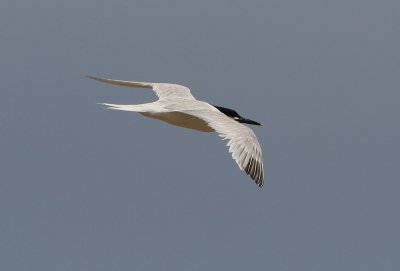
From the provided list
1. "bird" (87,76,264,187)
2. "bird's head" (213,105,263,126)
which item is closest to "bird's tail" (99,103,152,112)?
"bird" (87,76,264,187)

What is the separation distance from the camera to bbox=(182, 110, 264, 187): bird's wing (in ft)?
55.6

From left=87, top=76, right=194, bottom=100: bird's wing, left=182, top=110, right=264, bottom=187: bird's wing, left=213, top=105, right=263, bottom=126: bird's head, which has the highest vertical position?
left=87, top=76, right=194, bottom=100: bird's wing

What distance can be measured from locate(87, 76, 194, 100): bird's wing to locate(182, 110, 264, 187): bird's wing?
382 centimetres

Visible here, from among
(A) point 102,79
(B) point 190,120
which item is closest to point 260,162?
(B) point 190,120

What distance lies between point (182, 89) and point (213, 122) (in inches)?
198

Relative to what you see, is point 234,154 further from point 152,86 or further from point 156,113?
point 152,86

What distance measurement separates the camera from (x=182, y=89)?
75.6ft

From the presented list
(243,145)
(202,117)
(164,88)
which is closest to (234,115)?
(164,88)

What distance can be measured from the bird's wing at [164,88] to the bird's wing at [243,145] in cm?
382

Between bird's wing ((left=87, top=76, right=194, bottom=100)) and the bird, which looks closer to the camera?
the bird

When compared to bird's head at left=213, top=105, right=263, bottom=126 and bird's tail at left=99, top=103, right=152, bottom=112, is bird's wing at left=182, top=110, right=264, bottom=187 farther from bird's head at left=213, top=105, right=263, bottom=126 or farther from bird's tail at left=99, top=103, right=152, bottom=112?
bird's head at left=213, top=105, right=263, bottom=126

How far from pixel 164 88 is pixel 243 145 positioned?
6087 mm

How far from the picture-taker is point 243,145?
56.8 feet

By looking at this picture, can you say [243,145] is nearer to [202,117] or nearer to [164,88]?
[202,117]
